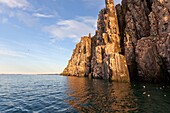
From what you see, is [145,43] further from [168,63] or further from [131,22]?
[131,22]

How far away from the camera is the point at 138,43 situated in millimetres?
53625

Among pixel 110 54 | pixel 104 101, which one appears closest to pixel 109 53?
pixel 110 54

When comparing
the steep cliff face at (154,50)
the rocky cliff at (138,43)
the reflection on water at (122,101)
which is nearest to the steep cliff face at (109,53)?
the rocky cliff at (138,43)

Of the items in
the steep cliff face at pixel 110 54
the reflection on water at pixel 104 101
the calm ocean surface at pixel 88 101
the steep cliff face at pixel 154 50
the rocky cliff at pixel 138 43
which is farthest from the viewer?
the steep cliff face at pixel 110 54

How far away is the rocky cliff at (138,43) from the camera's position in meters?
47.4

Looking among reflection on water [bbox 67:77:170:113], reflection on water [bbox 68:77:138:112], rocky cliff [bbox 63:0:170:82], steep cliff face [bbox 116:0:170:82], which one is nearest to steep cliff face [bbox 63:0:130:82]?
rocky cliff [bbox 63:0:170:82]

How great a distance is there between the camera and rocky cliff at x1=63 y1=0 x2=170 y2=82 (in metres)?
47.4

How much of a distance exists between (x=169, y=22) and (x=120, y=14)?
44.0 metres

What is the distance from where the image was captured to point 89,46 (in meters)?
116

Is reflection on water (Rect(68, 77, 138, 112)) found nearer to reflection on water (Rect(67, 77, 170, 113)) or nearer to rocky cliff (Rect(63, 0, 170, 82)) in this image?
reflection on water (Rect(67, 77, 170, 113))

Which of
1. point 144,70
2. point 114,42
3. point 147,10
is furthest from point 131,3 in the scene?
point 144,70

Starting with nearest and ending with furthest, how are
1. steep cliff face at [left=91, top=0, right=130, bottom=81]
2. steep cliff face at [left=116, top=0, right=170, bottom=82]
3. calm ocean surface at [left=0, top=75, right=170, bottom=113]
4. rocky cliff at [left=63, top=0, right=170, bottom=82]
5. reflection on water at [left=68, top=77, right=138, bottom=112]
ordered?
calm ocean surface at [left=0, top=75, right=170, bottom=113] < reflection on water at [left=68, top=77, right=138, bottom=112] < steep cliff face at [left=116, top=0, right=170, bottom=82] < rocky cliff at [left=63, top=0, right=170, bottom=82] < steep cliff face at [left=91, top=0, right=130, bottom=81]

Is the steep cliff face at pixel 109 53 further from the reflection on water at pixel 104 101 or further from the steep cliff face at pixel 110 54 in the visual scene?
the reflection on water at pixel 104 101

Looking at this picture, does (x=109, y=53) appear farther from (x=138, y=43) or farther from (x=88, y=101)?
(x=88, y=101)
